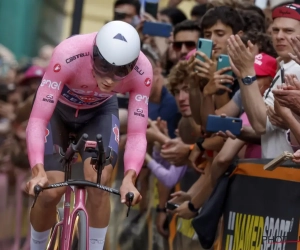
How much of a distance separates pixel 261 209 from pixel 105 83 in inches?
64.8

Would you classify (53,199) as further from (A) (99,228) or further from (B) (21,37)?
(B) (21,37)

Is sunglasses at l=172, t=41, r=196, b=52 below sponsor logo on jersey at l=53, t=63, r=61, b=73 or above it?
above

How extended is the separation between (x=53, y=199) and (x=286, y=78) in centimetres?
199

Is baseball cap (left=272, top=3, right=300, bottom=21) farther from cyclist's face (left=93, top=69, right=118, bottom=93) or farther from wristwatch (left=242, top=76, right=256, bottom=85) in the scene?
cyclist's face (left=93, top=69, right=118, bottom=93)

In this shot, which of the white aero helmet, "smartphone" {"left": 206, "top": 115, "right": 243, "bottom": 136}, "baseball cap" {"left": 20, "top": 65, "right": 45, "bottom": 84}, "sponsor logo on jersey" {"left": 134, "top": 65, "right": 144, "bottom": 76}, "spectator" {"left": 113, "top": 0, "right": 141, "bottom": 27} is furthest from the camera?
"spectator" {"left": 113, "top": 0, "right": 141, "bottom": 27}

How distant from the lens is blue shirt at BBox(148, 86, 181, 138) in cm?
1090

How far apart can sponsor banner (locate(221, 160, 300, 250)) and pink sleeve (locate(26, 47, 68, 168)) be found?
173cm

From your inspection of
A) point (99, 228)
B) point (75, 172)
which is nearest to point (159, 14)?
point (75, 172)

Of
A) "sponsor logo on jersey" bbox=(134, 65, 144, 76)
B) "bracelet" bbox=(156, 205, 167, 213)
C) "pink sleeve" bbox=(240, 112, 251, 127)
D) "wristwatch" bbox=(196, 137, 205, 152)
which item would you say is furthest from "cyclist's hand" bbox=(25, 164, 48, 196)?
"bracelet" bbox=(156, 205, 167, 213)

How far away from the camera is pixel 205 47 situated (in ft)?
29.4

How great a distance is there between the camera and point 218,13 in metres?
9.51

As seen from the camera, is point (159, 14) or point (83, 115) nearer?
point (83, 115)

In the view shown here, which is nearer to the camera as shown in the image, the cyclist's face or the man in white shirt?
the cyclist's face

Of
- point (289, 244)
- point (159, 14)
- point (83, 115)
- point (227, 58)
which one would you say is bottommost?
point (289, 244)
